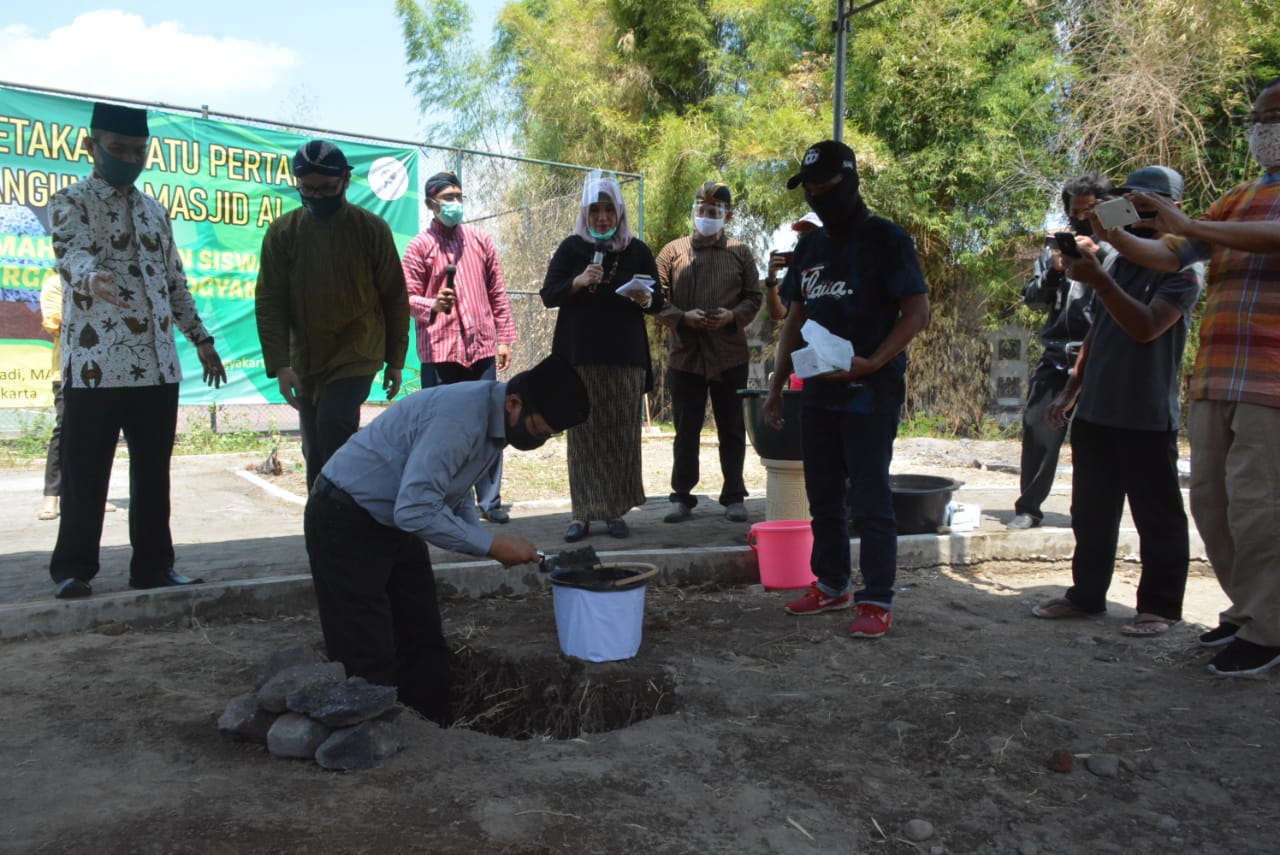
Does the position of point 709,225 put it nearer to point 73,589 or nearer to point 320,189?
point 320,189

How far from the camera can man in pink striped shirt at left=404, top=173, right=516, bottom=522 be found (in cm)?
610

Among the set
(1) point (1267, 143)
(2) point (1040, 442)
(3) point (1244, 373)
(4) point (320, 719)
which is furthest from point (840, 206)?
(4) point (320, 719)

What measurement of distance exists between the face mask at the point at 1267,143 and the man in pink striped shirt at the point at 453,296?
404 cm

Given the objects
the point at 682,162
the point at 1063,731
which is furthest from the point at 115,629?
the point at 682,162

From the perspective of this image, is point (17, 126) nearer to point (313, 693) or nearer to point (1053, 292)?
point (313, 693)

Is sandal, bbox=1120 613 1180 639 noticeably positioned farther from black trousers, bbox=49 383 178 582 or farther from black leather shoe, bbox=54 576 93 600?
black leather shoe, bbox=54 576 93 600

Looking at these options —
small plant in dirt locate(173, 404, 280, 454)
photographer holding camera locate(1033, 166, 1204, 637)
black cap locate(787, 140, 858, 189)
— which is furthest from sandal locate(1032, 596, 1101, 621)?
small plant in dirt locate(173, 404, 280, 454)

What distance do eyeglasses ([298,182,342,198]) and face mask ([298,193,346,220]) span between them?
0.5 inches

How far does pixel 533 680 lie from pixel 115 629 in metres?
1.79

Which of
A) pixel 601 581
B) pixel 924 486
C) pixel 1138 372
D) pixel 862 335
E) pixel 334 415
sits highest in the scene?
pixel 862 335

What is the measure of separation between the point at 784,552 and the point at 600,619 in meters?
1.38

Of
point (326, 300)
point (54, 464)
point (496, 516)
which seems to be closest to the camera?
point (326, 300)

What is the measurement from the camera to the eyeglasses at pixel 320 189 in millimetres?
4652

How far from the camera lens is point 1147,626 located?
4.13 m
